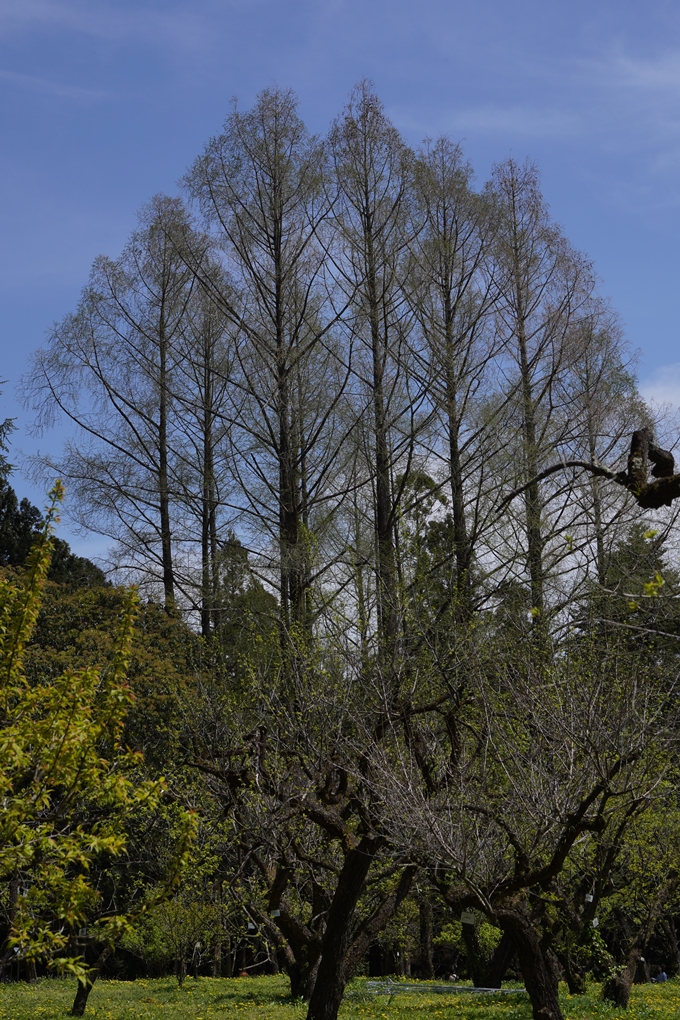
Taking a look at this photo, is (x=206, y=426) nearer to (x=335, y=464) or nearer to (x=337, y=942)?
(x=335, y=464)

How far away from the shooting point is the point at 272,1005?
457 inches

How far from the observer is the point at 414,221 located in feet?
58.5

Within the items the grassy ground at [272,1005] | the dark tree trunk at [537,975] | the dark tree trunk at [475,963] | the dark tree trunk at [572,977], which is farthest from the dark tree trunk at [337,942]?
the dark tree trunk at [475,963]

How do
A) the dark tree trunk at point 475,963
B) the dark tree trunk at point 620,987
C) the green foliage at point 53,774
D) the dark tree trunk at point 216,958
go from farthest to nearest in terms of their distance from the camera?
the dark tree trunk at point 216,958, the dark tree trunk at point 475,963, the dark tree trunk at point 620,987, the green foliage at point 53,774

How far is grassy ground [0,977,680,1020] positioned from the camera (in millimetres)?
10297

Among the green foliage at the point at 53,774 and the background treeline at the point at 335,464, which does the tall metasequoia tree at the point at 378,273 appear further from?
the green foliage at the point at 53,774

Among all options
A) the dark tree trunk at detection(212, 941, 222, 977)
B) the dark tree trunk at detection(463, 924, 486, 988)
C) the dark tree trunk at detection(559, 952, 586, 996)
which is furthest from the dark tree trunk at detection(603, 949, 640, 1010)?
the dark tree trunk at detection(212, 941, 222, 977)

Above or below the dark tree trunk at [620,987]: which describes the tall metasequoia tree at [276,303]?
above

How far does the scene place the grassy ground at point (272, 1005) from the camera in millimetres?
10297

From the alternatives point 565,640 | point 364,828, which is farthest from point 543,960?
point 565,640

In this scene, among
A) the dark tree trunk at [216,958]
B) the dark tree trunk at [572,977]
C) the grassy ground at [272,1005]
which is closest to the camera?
the grassy ground at [272,1005]

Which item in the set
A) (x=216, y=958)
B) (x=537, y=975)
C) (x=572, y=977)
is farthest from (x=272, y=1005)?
(x=216, y=958)

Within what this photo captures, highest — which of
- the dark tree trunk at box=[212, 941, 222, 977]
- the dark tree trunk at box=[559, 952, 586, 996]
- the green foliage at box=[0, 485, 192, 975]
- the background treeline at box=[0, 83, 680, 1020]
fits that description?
the background treeline at box=[0, 83, 680, 1020]

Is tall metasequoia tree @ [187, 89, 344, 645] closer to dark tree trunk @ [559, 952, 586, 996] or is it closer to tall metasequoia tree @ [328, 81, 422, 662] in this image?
tall metasequoia tree @ [328, 81, 422, 662]
